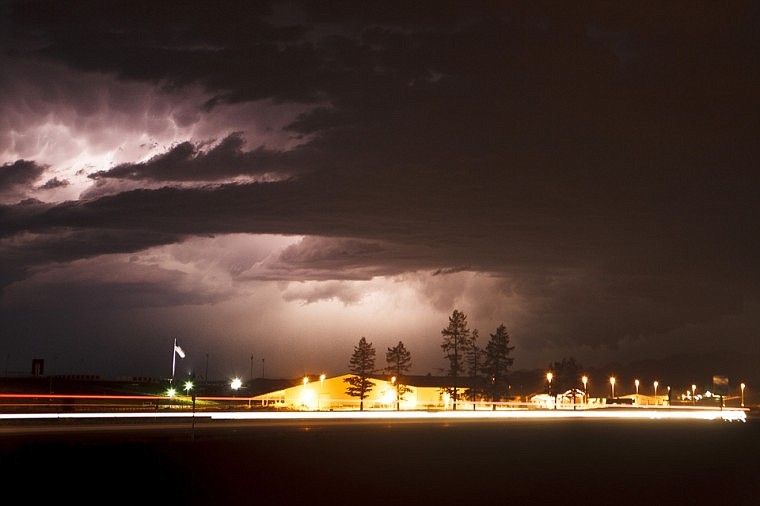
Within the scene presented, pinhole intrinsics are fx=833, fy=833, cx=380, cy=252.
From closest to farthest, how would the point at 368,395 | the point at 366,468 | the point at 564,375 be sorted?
the point at 366,468, the point at 368,395, the point at 564,375

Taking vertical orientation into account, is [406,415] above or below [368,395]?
above

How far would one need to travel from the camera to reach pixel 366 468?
30.7m

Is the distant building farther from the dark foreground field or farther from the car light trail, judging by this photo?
the dark foreground field

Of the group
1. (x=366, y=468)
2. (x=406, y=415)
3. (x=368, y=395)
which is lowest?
(x=368, y=395)

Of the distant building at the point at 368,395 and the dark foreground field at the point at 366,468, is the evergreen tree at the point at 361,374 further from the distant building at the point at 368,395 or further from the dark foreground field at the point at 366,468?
the dark foreground field at the point at 366,468

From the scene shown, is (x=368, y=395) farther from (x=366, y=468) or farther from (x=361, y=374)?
(x=366, y=468)

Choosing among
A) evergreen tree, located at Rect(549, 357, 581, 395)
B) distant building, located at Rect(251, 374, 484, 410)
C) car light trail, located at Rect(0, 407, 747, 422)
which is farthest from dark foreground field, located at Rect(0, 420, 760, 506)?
evergreen tree, located at Rect(549, 357, 581, 395)

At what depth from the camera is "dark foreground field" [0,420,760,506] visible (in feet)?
75.8

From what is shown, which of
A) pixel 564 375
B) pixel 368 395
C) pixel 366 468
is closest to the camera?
pixel 366 468

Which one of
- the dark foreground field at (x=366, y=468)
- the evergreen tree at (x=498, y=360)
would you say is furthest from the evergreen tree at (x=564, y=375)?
the dark foreground field at (x=366, y=468)

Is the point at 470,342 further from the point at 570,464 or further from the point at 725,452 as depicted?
the point at 570,464

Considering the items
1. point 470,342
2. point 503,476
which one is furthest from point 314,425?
point 470,342

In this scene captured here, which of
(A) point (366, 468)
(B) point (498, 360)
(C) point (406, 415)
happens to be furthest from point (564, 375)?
(A) point (366, 468)

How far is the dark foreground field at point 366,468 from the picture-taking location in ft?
75.8
